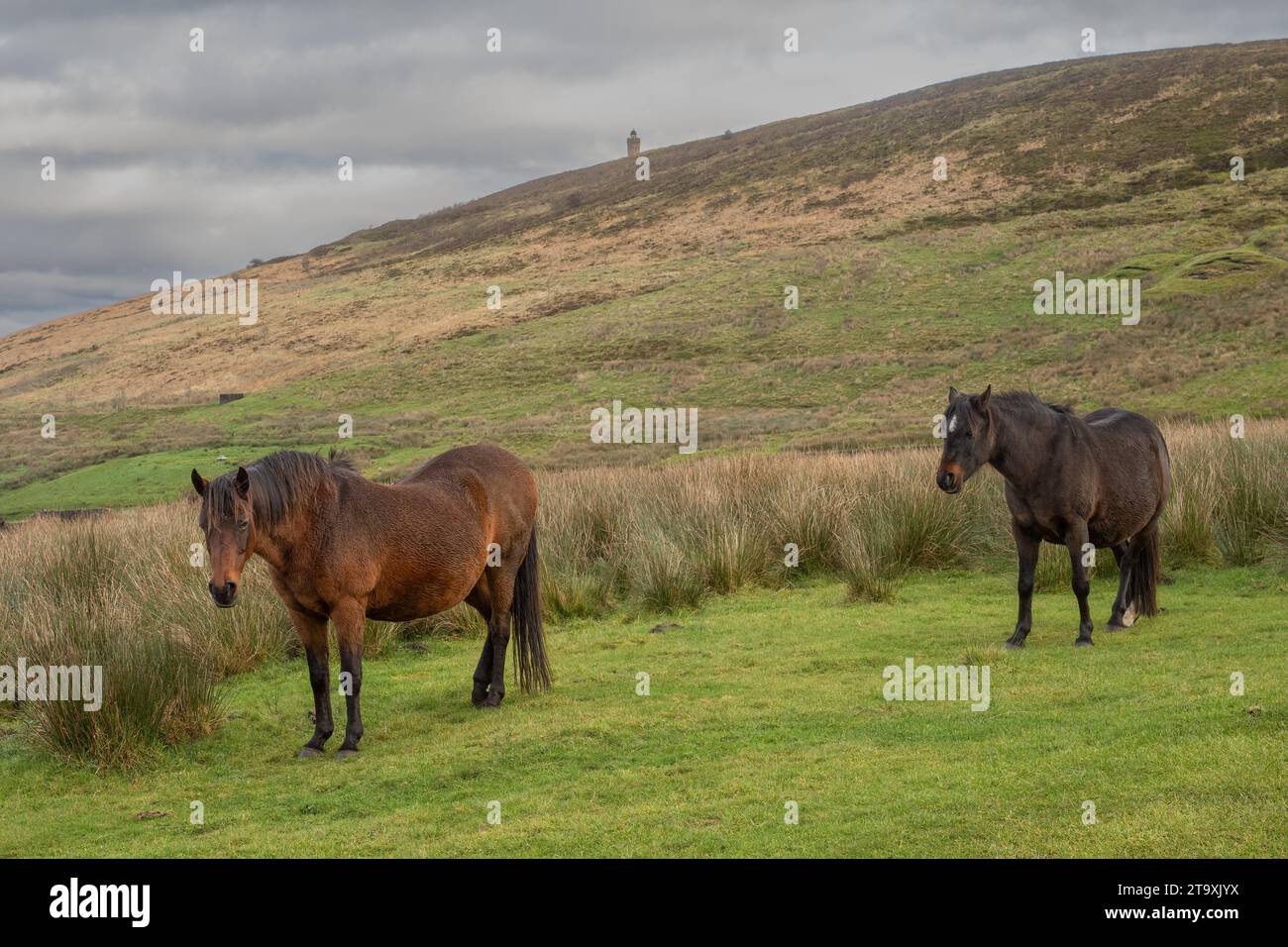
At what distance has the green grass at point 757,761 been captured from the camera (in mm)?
5723

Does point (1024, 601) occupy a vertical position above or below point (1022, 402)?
below

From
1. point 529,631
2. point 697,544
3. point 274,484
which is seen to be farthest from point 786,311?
point 274,484

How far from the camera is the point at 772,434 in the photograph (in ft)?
122

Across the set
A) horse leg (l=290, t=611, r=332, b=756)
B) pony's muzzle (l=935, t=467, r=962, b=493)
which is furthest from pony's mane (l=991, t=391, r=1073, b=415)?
horse leg (l=290, t=611, r=332, b=756)

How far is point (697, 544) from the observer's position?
48.0 ft

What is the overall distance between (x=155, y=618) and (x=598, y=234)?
252ft

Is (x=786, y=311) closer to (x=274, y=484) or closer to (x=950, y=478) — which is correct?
(x=950, y=478)

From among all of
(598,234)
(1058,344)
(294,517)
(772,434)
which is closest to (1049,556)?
(294,517)

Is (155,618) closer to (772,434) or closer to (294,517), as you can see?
(294,517)

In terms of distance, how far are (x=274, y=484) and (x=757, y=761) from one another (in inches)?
141

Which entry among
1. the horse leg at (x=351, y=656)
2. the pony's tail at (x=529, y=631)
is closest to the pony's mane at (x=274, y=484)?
the horse leg at (x=351, y=656)

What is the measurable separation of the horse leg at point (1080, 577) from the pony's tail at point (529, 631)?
14.9ft

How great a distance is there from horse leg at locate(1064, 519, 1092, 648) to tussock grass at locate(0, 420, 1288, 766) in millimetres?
2756

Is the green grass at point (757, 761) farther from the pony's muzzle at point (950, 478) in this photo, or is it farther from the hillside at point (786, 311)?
the hillside at point (786, 311)
